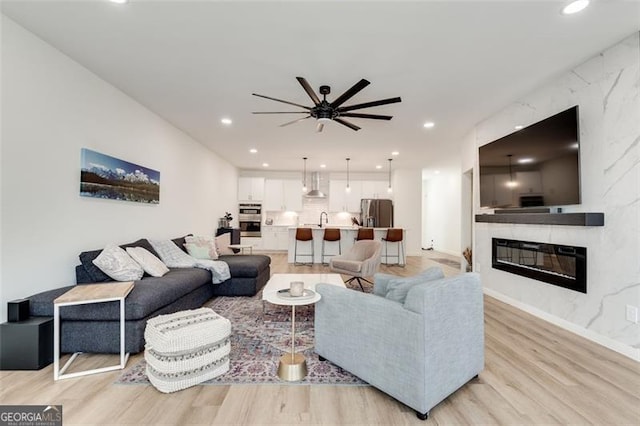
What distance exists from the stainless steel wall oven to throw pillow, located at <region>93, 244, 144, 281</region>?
237 inches

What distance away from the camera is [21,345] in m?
2.22

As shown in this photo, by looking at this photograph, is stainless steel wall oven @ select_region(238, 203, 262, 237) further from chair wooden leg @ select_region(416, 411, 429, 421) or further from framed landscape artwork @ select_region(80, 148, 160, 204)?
chair wooden leg @ select_region(416, 411, 429, 421)

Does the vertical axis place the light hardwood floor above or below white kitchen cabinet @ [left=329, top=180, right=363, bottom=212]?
below

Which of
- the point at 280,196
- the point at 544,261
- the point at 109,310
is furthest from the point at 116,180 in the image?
the point at 280,196

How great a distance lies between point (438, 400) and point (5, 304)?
10.7 feet

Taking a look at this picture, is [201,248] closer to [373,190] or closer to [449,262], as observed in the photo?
[373,190]

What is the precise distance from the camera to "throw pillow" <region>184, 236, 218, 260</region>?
4.66m

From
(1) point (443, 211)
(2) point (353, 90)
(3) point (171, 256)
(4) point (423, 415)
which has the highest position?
(2) point (353, 90)

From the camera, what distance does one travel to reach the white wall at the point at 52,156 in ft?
7.91

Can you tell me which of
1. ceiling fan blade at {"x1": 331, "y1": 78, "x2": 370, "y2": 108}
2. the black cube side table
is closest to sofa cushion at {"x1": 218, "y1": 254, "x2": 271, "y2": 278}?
the black cube side table

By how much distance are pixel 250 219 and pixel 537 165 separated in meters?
7.44

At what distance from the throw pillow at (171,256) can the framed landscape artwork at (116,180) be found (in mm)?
665

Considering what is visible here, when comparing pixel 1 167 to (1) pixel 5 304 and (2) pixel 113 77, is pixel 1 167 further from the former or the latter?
(2) pixel 113 77

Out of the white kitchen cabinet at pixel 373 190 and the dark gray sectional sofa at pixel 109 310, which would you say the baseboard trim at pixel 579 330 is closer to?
the dark gray sectional sofa at pixel 109 310
